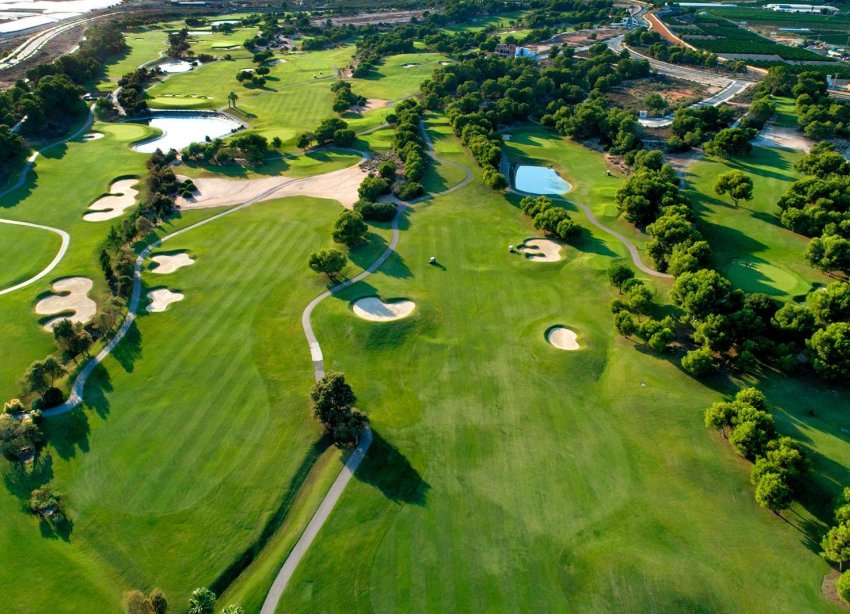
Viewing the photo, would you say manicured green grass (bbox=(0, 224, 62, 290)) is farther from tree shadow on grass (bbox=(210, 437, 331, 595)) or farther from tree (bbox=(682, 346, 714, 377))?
tree (bbox=(682, 346, 714, 377))

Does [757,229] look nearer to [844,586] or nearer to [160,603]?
[844,586]

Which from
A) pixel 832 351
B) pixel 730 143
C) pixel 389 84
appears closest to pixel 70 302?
pixel 832 351

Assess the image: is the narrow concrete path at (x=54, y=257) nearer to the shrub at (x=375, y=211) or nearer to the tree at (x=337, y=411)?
the shrub at (x=375, y=211)

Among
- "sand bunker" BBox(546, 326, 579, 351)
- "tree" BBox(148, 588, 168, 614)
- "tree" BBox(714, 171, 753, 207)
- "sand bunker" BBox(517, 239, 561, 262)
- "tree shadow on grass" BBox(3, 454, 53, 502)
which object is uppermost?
"tree" BBox(714, 171, 753, 207)

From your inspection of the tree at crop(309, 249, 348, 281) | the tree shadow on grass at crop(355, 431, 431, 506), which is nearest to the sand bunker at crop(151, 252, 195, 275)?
the tree at crop(309, 249, 348, 281)

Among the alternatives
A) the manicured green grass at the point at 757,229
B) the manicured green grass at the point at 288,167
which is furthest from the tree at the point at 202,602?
the manicured green grass at the point at 288,167

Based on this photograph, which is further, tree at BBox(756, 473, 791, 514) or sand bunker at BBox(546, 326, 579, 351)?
sand bunker at BBox(546, 326, 579, 351)
